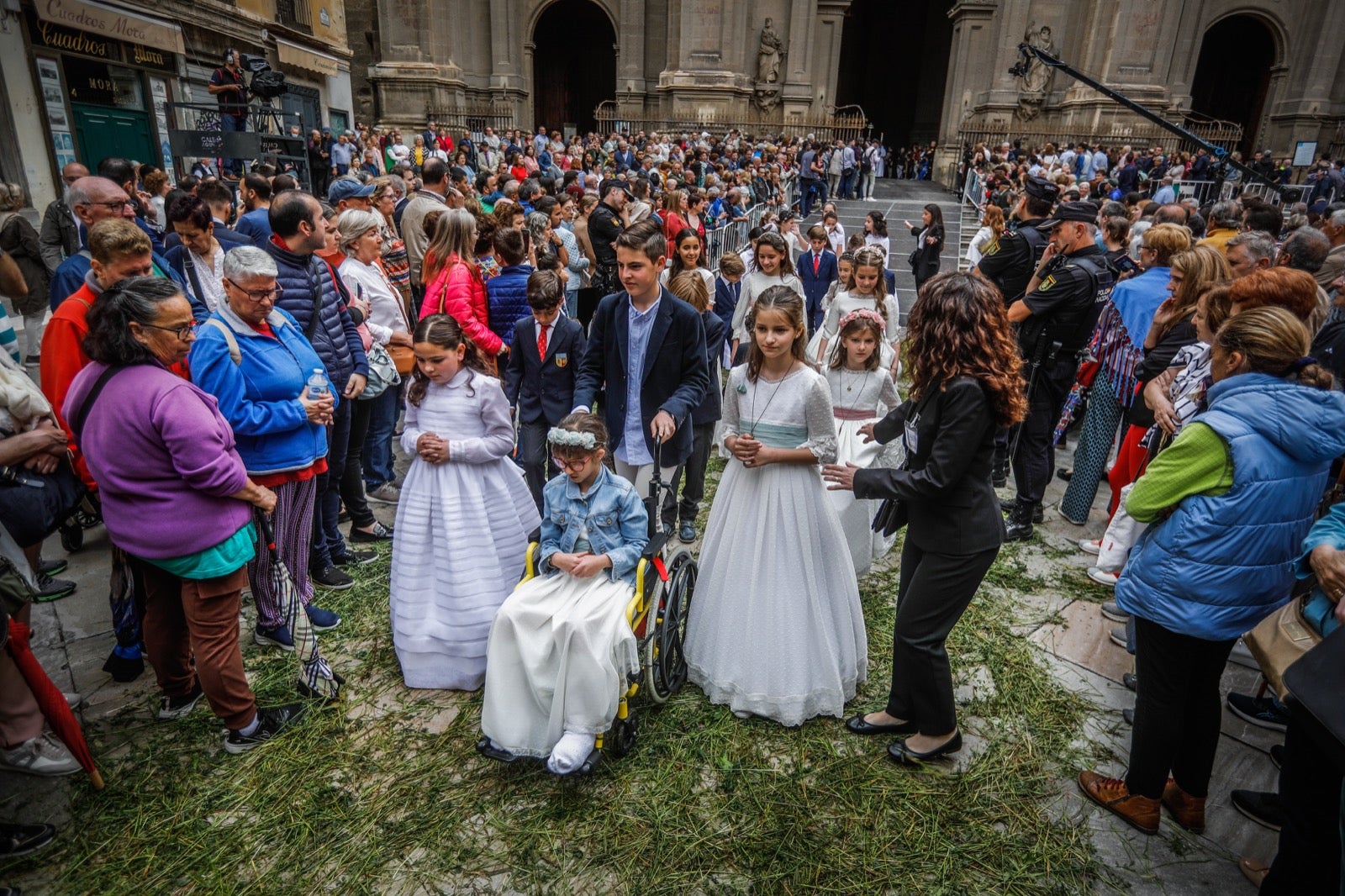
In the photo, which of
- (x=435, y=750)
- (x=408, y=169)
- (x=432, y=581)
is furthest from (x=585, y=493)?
(x=408, y=169)

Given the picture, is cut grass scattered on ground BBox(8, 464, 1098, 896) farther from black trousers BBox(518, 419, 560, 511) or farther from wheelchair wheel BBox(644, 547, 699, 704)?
black trousers BBox(518, 419, 560, 511)

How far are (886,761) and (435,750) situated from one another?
2.07 metres

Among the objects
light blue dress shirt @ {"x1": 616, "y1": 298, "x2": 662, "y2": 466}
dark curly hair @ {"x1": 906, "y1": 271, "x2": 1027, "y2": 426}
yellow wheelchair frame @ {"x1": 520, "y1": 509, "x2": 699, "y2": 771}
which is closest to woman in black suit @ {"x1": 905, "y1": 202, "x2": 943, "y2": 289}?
light blue dress shirt @ {"x1": 616, "y1": 298, "x2": 662, "y2": 466}

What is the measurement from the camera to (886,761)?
3.40 m

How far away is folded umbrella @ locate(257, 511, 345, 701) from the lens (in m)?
3.61

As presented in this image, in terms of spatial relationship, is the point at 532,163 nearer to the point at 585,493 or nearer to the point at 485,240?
the point at 485,240

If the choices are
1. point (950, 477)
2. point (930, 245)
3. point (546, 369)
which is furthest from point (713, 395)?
point (930, 245)

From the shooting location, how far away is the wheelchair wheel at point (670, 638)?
3.49 meters

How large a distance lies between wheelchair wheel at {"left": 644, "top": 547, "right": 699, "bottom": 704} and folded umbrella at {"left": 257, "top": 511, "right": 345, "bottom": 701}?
1619 millimetres

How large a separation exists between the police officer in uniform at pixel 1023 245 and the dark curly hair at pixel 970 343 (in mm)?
3375

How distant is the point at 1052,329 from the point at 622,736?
4.21 m

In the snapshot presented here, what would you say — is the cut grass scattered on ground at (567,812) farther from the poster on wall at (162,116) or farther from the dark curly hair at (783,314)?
the poster on wall at (162,116)

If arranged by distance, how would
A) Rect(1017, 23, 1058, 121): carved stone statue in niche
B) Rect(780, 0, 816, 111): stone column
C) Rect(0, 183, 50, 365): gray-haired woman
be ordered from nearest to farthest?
Rect(0, 183, 50, 365): gray-haired woman → Rect(1017, 23, 1058, 121): carved stone statue in niche → Rect(780, 0, 816, 111): stone column

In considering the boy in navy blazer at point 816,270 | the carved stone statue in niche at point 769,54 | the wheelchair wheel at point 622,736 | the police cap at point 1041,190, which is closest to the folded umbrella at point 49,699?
the wheelchair wheel at point 622,736
